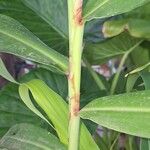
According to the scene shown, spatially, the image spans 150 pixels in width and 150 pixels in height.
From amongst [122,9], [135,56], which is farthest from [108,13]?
[135,56]

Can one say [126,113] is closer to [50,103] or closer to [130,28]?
[50,103]

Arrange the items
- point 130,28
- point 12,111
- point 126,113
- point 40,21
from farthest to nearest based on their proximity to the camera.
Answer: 1. point 40,21
2. point 12,111
3. point 130,28
4. point 126,113

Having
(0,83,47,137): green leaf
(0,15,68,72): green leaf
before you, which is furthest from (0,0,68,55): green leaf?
(0,15,68,72): green leaf

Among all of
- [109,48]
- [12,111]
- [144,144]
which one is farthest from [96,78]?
[144,144]

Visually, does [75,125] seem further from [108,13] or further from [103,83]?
[103,83]

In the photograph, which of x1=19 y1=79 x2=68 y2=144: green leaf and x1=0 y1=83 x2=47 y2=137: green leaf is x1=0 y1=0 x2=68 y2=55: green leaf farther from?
x1=19 y1=79 x2=68 y2=144: green leaf

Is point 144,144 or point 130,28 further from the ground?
point 130,28

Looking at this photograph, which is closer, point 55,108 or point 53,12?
point 55,108
